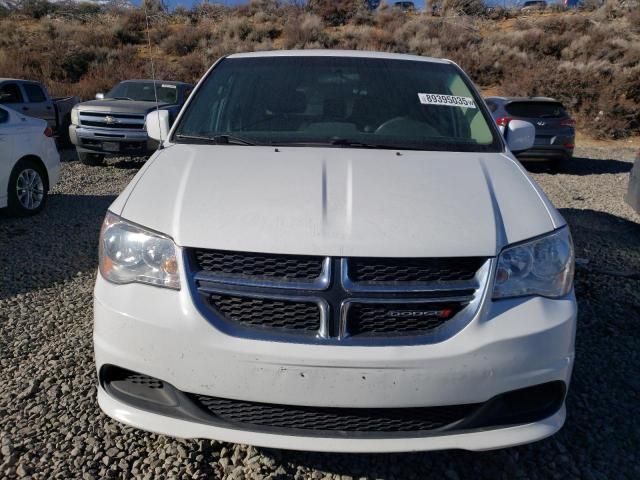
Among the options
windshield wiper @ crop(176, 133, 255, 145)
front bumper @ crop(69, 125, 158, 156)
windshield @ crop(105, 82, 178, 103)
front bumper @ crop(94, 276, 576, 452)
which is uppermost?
windshield wiper @ crop(176, 133, 255, 145)

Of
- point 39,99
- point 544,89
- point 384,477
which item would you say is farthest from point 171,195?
point 544,89

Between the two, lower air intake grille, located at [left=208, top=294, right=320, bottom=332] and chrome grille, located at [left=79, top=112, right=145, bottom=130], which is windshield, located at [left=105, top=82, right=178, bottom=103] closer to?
chrome grille, located at [left=79, top=112, right=145, bottom=130]

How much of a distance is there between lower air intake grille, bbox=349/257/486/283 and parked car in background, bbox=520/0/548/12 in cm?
3808

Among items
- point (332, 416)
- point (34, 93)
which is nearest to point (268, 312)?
point (332, 416)

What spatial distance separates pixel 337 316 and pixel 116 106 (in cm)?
991

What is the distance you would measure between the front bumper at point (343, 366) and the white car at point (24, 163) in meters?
5.38

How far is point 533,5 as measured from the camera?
121 ft

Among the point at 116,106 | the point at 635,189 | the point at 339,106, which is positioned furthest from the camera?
the point at 116,106

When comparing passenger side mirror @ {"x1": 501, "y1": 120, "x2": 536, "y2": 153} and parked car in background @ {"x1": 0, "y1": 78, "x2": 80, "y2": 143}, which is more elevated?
passenger side mirror @ {"x1": 501, "y1": 120, "x2": 536, "y2": 153}

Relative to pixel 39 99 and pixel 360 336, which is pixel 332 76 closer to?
pixel 360 336

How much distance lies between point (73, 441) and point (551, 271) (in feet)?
7.49

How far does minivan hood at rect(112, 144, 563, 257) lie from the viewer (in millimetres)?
2158

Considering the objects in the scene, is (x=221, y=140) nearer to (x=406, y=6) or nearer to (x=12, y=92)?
(x=12, y=92)

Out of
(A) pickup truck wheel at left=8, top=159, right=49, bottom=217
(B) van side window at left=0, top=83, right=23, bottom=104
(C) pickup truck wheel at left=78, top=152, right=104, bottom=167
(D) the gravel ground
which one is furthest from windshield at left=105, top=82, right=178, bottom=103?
(D) the gravel ground
